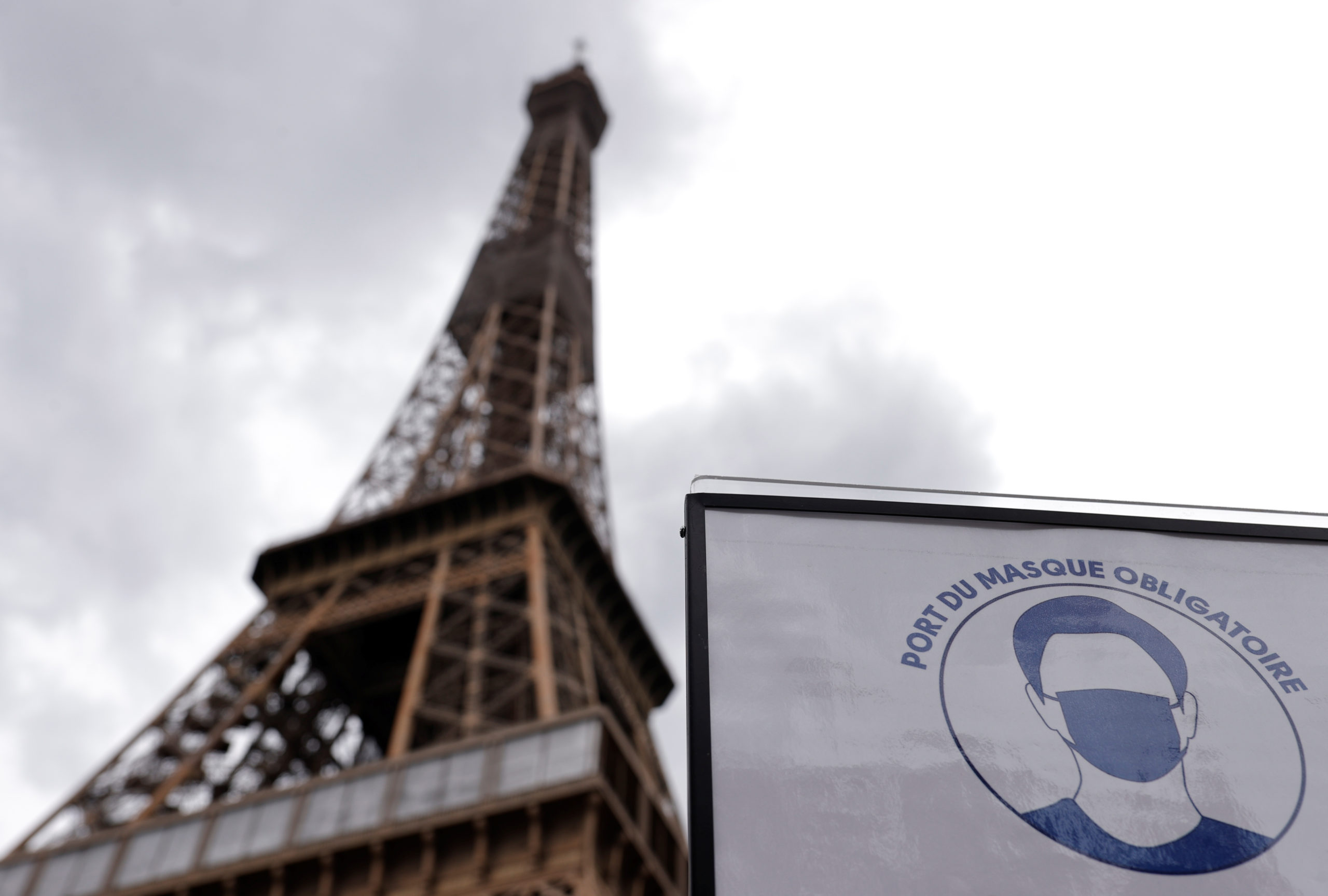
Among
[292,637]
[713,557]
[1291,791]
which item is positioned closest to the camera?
[1291,791]

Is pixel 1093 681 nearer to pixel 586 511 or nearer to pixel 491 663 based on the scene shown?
pixel 491 663

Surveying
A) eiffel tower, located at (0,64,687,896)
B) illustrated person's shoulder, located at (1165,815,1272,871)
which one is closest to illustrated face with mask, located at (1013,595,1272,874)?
illustrated person's shoulder, located at (1165,815,1272,871)

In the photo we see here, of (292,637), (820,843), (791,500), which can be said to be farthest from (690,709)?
(292,637)

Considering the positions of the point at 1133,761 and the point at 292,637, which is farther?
the point at 292,637

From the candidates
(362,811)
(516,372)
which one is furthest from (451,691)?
(516,372)

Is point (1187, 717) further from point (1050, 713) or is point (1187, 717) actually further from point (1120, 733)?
point (1050, 713)

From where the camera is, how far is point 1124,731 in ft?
15.5

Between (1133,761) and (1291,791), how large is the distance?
620 mm

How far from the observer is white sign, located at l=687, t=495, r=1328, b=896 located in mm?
4332

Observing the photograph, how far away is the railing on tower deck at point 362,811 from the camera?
2206 centimetres

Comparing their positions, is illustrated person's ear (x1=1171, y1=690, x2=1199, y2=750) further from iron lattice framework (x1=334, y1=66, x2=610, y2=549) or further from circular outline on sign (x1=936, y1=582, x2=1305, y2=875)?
iron lattice framework (x1=334, y1=66, x2=610, y2=549)

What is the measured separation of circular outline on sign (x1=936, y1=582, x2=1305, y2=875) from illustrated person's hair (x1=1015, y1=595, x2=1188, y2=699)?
0.30ft

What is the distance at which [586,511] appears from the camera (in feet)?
135

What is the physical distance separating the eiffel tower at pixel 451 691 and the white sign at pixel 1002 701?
16.1 m
